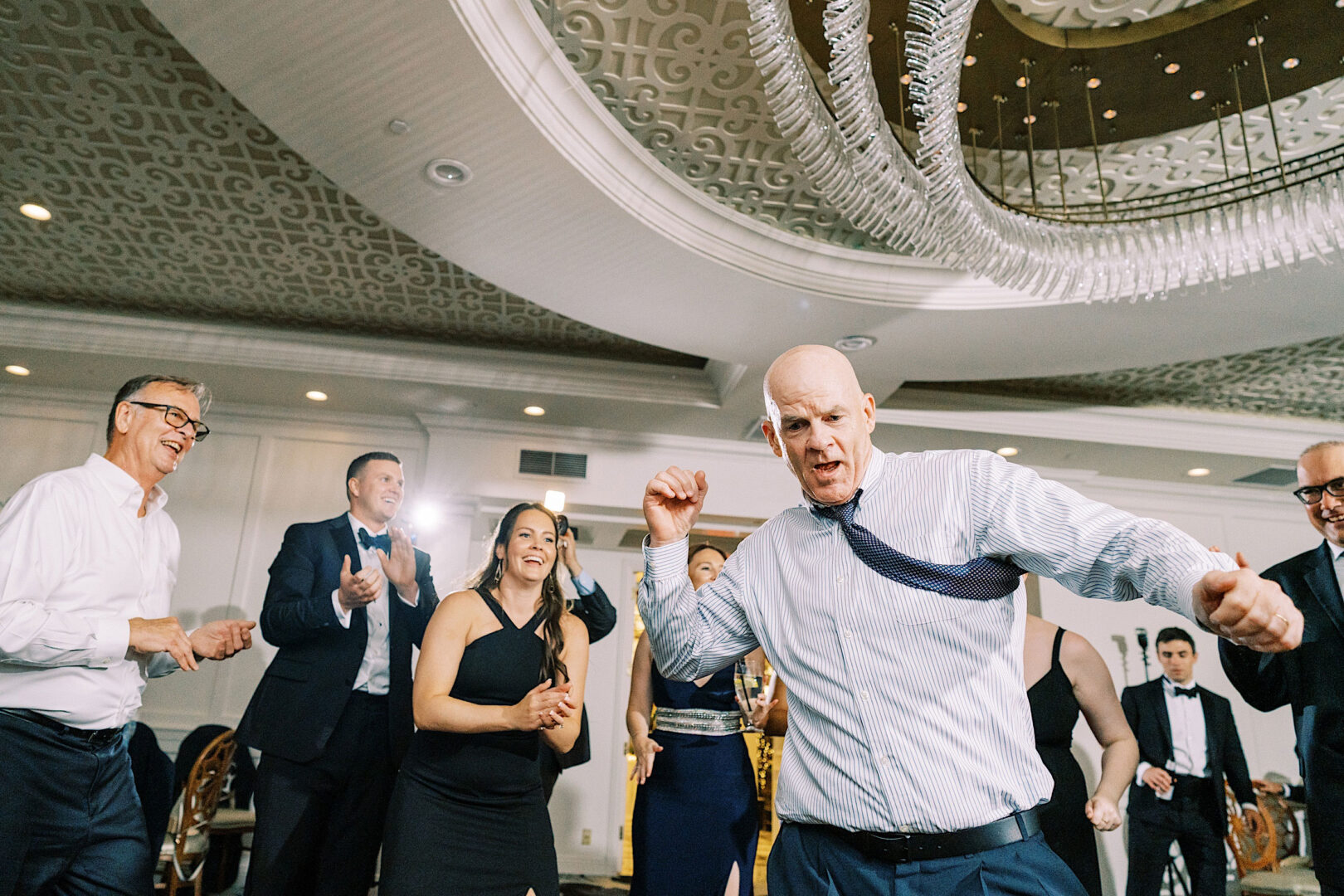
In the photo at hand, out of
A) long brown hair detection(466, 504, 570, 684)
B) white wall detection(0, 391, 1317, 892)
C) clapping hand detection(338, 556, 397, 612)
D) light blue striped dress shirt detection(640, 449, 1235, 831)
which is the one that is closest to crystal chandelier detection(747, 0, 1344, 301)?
light blue striped dress shirt detection(640, 449, 1235, 831)

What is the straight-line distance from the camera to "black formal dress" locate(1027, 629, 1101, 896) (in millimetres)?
2328

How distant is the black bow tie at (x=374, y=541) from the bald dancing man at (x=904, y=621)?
1.84m

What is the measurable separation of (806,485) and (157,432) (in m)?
1.73

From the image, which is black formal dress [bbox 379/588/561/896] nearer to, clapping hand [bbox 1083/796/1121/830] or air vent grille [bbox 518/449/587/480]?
clapping hand [bbox 1083/796/1121/830]

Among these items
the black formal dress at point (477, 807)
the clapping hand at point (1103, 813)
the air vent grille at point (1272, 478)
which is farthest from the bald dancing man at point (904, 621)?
the air vent grille at point (1272, 478)

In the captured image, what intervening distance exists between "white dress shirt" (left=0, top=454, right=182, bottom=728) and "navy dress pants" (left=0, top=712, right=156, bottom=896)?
0.07m

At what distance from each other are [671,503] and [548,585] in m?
1.08

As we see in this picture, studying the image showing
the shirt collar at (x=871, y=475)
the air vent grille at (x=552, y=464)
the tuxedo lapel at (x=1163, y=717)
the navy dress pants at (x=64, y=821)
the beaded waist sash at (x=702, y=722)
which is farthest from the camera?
the air vent grille at (x=552, y=464)

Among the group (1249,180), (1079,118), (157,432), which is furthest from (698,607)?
(1079,118)

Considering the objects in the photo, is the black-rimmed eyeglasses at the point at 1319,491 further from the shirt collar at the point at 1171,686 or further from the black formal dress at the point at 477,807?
the shirt collar at the point at 1171,686

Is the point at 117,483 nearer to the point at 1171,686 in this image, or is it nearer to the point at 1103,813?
the point at 1103,813

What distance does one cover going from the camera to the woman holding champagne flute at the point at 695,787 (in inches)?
101

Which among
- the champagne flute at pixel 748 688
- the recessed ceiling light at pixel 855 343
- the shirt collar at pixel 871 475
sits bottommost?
the champagne flute at pixel 748 688

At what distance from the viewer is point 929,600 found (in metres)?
1.23
